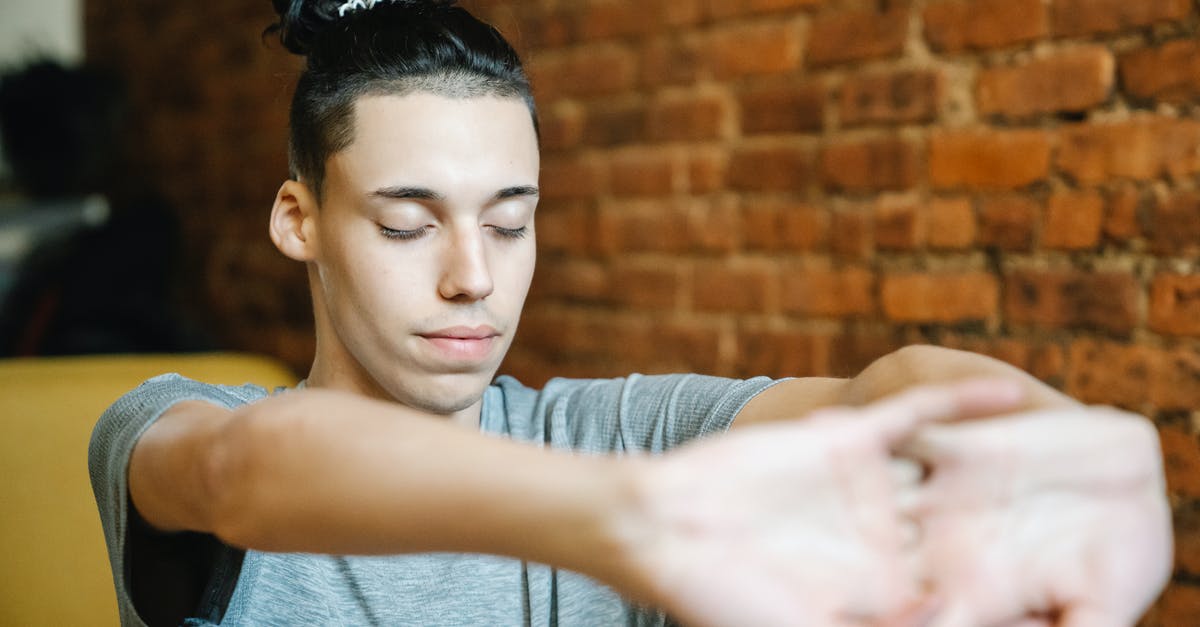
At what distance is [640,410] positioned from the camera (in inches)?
42.0

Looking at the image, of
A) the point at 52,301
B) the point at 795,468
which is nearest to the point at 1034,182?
the point at 795,468

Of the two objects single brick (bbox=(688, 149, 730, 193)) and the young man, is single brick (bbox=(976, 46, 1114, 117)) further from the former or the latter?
the young man

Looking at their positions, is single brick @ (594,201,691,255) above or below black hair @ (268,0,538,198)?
below

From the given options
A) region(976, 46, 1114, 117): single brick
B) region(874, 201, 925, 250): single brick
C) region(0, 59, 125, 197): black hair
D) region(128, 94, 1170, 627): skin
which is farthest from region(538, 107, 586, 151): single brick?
region(0, 59, 125, 197): black hair

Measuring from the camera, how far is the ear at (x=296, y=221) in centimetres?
101

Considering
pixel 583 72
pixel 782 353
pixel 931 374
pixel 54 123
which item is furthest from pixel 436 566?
pixel 54 123

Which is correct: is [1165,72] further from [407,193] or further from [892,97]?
[407,193]

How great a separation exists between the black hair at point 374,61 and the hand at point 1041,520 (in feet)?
1.99

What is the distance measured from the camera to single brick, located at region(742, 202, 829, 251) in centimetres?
142

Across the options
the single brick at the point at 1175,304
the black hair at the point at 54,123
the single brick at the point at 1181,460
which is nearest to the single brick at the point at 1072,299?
the single brick at the point at 1175,304

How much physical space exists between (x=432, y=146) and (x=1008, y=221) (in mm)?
733

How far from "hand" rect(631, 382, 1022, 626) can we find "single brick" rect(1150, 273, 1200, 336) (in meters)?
0.68

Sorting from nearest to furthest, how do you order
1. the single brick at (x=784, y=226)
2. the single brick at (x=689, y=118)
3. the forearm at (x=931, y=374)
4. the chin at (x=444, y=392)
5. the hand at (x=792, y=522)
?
the hand at (x=792, y=522), the forearm at (x=931, y=374), the chin at (x=444, y=392), the single brick at (x=784, y=226), the single brick at (x=689, y=118)

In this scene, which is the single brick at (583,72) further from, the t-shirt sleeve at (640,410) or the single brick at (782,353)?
the t-shirt sleeve at (640,410)
